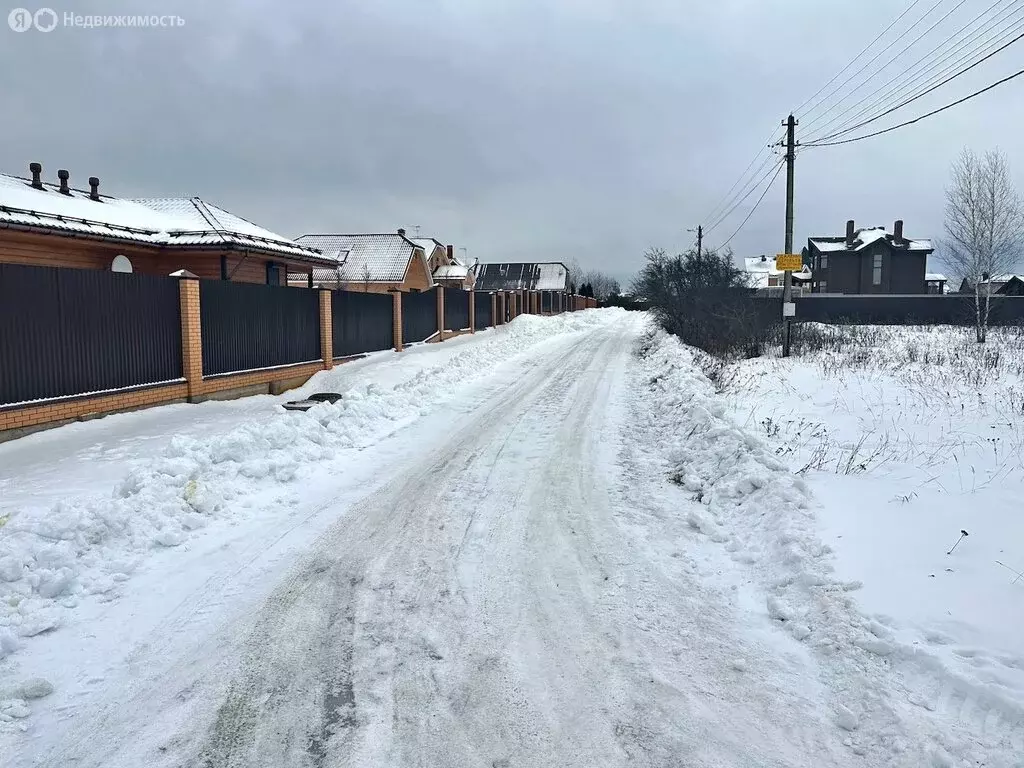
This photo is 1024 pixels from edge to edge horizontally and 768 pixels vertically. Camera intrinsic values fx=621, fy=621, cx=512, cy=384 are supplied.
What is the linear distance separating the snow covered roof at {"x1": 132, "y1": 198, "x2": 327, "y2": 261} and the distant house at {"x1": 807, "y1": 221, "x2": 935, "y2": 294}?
45.9m

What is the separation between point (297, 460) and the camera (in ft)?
23.1

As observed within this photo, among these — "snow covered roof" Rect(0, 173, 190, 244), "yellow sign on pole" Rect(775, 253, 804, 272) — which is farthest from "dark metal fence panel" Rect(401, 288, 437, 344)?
"yellow sign on pole" Rect(775, 253, 804, 272)

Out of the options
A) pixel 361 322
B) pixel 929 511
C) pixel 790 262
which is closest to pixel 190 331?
pixel 361 322

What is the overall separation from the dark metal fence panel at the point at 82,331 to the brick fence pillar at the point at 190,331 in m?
0.09

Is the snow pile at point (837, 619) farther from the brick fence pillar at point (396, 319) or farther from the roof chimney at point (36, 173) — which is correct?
the roof chimney at point (36, 173)

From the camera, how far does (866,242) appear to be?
52781mm

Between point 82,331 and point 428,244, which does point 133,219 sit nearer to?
point 82,331

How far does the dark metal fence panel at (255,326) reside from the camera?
1112cm

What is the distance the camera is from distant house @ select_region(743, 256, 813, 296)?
44.0 m

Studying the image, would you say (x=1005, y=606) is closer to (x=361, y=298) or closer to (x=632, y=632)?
(x=632, y=632)

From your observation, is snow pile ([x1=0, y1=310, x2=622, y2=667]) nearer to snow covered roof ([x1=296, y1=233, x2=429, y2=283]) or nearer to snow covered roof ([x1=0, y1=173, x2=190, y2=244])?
snow covered roof ([x1=0, y1=173, x2=190, y2=244])

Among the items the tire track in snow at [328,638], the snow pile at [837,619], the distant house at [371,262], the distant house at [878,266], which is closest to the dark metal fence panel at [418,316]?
the snow pile at [837,619]

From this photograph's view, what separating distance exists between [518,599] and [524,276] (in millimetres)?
78724

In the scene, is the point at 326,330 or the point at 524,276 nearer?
the point at 326,330
